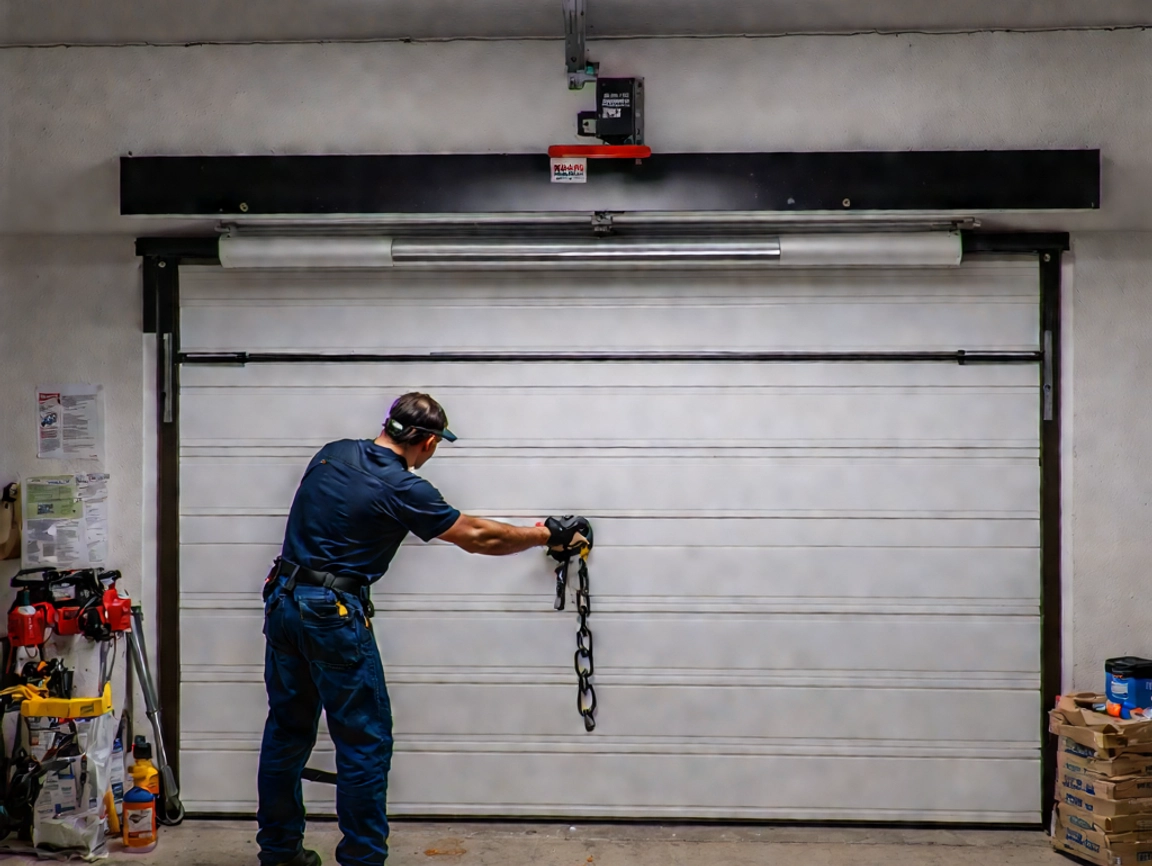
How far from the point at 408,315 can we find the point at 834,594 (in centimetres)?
234

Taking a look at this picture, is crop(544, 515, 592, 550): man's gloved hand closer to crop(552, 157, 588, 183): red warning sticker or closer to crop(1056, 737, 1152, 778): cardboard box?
crop(552, 157, 588, 183): red warning sticker

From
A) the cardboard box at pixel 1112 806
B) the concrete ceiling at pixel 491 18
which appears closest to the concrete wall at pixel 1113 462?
the cardboard box at pixel 1112 806

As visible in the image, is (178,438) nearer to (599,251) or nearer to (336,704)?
(336,704)

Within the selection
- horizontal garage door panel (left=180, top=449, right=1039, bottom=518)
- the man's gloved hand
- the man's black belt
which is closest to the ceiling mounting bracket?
horizontal garage door panel (left=180, top=449, right=1039, bottom=518)

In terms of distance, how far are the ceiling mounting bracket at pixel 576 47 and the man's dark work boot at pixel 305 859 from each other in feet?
10.8

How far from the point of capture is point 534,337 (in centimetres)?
428

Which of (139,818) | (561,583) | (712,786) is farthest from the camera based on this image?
(712,786)

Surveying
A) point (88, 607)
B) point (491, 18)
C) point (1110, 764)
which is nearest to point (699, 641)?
point (1110, 764)

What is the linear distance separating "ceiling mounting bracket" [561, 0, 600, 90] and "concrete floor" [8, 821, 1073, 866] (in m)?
3.21

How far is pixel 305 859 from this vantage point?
375 centimetres

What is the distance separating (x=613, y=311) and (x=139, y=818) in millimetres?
3041

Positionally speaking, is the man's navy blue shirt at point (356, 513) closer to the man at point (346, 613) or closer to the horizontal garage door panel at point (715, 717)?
the man at point (346, 613)

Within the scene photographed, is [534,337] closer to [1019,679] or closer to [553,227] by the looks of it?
[553,227]

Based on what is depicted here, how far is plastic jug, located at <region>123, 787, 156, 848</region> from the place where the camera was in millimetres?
3996
